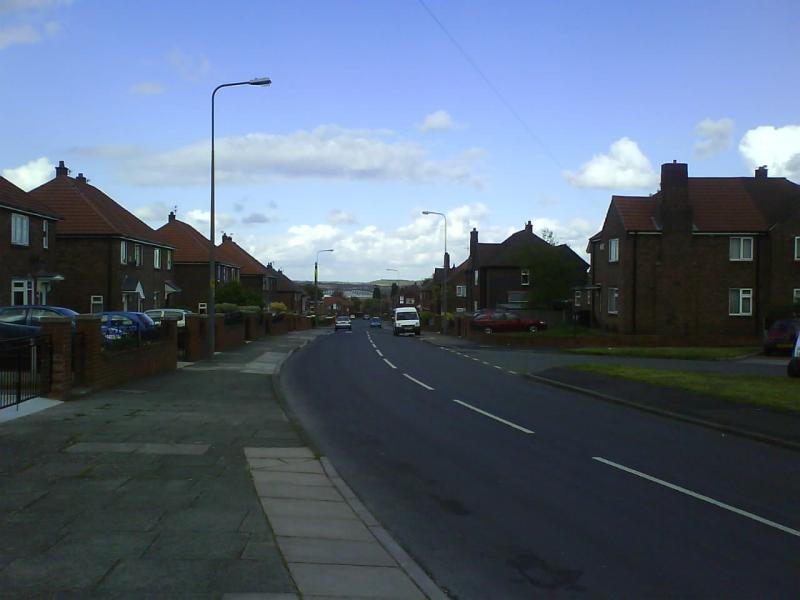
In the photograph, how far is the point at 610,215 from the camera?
157ft

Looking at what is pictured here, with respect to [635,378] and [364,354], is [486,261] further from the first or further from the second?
[635,378]

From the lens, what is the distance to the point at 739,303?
44375 millimetres

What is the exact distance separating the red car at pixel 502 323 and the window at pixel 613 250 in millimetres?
7610

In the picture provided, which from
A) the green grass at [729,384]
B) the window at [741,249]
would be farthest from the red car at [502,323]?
the green grass at [729,384]

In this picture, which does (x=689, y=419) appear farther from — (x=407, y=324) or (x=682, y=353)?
(x=407, y=324)

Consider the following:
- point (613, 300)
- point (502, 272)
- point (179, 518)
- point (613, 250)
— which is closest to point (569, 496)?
point (179, 518)

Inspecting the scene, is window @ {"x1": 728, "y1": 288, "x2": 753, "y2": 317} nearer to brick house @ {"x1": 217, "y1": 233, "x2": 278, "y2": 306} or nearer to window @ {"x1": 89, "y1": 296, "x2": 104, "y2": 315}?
window @ {"x1": 89, "y1": 296, "x2": 104, "y2": 315}

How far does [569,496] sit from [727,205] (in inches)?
1604

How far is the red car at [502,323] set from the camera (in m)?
52.2

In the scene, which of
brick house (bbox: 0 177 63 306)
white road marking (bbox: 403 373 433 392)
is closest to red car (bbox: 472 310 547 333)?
brick house (bbox: 0 177 63 306)

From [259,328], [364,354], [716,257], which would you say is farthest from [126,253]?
[716,257]

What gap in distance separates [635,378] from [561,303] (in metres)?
41.1

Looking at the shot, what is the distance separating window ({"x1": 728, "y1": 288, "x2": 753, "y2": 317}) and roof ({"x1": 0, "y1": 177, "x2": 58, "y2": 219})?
3511 cm

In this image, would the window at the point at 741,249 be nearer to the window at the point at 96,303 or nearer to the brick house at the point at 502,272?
the brick house at the point at 502,272
